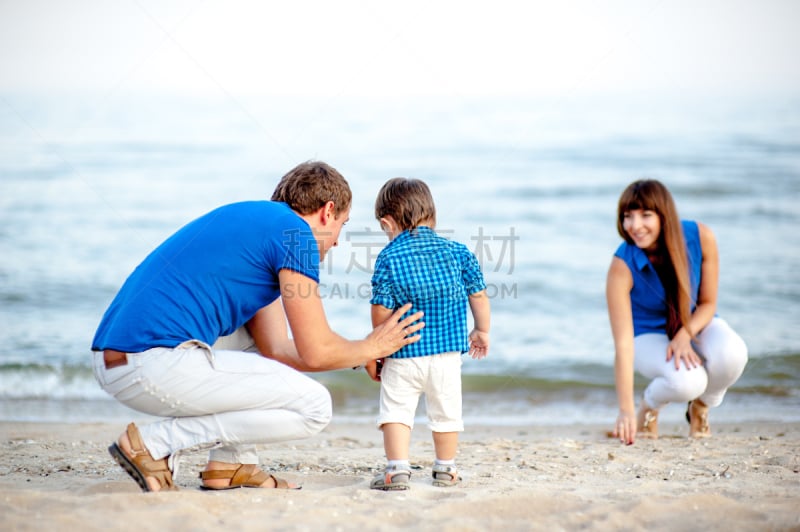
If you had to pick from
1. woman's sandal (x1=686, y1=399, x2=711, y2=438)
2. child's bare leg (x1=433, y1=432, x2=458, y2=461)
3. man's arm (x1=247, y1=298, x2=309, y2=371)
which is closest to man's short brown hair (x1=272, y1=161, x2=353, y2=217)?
man's arm (x1=247, y1=298, x2=309, y2=371)

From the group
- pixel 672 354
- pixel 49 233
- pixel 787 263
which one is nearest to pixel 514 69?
pixel 787 263

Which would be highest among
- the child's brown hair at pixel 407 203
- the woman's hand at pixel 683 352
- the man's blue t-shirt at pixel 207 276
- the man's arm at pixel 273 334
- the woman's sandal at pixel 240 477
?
the child's brown hair at pixel 407 203

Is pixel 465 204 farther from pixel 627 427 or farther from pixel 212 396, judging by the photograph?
pixel 212 396

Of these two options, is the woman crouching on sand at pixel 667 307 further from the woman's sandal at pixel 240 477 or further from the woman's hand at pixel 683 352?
the woman's sandal at pixel 240 477

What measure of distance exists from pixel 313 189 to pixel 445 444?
110 centimetres

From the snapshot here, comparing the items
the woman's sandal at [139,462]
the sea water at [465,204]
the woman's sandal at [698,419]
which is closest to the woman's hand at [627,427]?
the woman's sandal at [698,419]

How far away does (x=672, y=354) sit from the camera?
395 centimetres

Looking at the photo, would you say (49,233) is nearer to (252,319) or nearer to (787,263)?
(252,319)

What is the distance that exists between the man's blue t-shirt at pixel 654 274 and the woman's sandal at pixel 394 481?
5.82 ft

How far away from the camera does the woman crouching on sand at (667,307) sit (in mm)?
3859

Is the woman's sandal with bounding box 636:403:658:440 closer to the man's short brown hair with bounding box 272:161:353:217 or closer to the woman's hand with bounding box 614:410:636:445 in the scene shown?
the woman's hand with bounding box 614:410:636:445

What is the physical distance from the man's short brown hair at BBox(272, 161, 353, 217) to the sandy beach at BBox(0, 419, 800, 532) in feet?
3.45

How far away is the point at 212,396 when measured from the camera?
8.50 feet

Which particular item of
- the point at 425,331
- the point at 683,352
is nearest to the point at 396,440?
the point at 425,331
